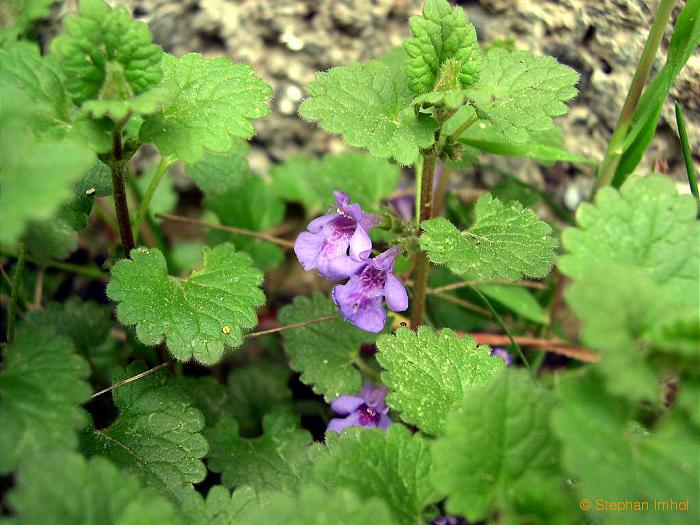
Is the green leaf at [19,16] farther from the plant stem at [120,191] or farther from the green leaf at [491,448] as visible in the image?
the green leaf at [491,448]

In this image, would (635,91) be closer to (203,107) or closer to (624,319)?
(624,319)

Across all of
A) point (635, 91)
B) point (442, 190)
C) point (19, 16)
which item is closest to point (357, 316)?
point (442, 190)

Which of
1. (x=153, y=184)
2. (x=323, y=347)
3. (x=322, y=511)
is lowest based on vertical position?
(x=323, y=347)

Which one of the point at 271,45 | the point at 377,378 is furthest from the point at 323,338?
the point at 271,45

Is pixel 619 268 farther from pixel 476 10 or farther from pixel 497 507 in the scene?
pixel 476 10

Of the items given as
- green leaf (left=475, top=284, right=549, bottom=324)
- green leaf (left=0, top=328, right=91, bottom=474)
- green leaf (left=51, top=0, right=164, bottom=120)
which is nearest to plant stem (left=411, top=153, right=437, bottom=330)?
green leaf (left=475, top=284, right=549, bottom=324)

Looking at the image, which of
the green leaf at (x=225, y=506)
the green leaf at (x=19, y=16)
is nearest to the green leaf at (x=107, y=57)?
the green leaf at (x=225, y=506)
